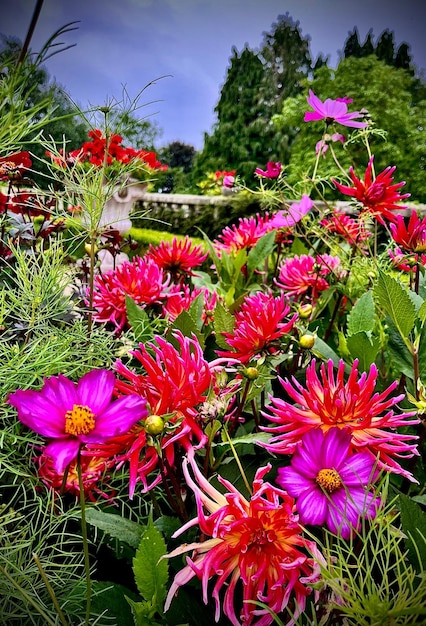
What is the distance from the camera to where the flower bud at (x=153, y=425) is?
14.3 inches

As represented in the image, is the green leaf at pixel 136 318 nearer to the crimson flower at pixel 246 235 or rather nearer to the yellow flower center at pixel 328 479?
the yellow flower center at pixel 328 479

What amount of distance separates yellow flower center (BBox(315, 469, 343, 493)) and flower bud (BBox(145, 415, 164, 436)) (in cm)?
11

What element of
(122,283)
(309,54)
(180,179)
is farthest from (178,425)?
(309,54)

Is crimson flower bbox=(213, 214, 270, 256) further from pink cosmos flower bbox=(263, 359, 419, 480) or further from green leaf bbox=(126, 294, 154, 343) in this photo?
pink cosmos flower bbox=(263, 359, 419, 480)

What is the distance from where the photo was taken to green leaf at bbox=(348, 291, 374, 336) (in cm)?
70

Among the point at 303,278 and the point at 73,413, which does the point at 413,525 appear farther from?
the point at 303,278

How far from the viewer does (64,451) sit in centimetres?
31

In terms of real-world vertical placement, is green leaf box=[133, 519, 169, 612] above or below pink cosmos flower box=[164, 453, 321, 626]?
below

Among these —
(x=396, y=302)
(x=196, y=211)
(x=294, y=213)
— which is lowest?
(x=396, y=302)

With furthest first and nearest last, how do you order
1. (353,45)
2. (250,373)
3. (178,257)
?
1. (353,45)
2. (178,257)
3. (250,373)

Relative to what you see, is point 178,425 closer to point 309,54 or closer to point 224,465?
point 224,465

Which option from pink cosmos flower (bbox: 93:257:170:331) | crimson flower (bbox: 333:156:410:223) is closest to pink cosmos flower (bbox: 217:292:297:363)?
pink cosmos flower (bbox: 93:257:170:331)

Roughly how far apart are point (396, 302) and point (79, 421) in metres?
0.31

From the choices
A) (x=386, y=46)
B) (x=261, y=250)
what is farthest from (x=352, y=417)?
(x=386, y=46)
